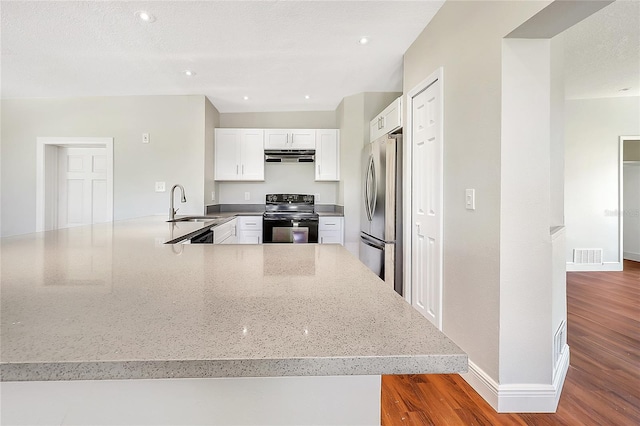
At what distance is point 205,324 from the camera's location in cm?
53

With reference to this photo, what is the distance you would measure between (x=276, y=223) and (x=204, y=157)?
49.4 inches

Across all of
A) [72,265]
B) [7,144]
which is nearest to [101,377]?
[72,265]

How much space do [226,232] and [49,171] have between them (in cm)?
277

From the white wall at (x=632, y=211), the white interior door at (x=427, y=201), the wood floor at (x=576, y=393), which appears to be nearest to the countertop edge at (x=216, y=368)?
the wood floor at (x=576, y=393)

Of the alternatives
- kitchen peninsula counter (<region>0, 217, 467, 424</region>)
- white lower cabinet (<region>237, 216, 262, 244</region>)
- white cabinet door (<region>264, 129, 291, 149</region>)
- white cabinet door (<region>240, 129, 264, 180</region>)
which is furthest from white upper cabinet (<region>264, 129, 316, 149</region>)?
kitchen peninsula counter (<region>0, 217, 467, 424</region>)

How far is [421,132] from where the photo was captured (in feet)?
8.21

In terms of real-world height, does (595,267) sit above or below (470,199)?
below

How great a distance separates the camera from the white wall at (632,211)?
18.1ft

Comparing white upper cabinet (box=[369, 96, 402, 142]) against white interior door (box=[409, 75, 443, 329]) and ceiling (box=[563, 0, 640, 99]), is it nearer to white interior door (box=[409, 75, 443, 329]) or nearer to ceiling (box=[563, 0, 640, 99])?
white interior door (box=[409, 75, 443, 329])

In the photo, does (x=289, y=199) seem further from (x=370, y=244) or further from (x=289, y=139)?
(x=370, y=244)

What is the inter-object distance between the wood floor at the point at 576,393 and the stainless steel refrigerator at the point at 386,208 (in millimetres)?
1203

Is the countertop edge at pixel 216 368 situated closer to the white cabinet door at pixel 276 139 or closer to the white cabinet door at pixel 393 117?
the white cabinet door at pixel 393 117

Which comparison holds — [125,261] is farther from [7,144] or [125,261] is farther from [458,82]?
[7,144]

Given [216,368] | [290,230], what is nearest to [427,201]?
[290,230]
